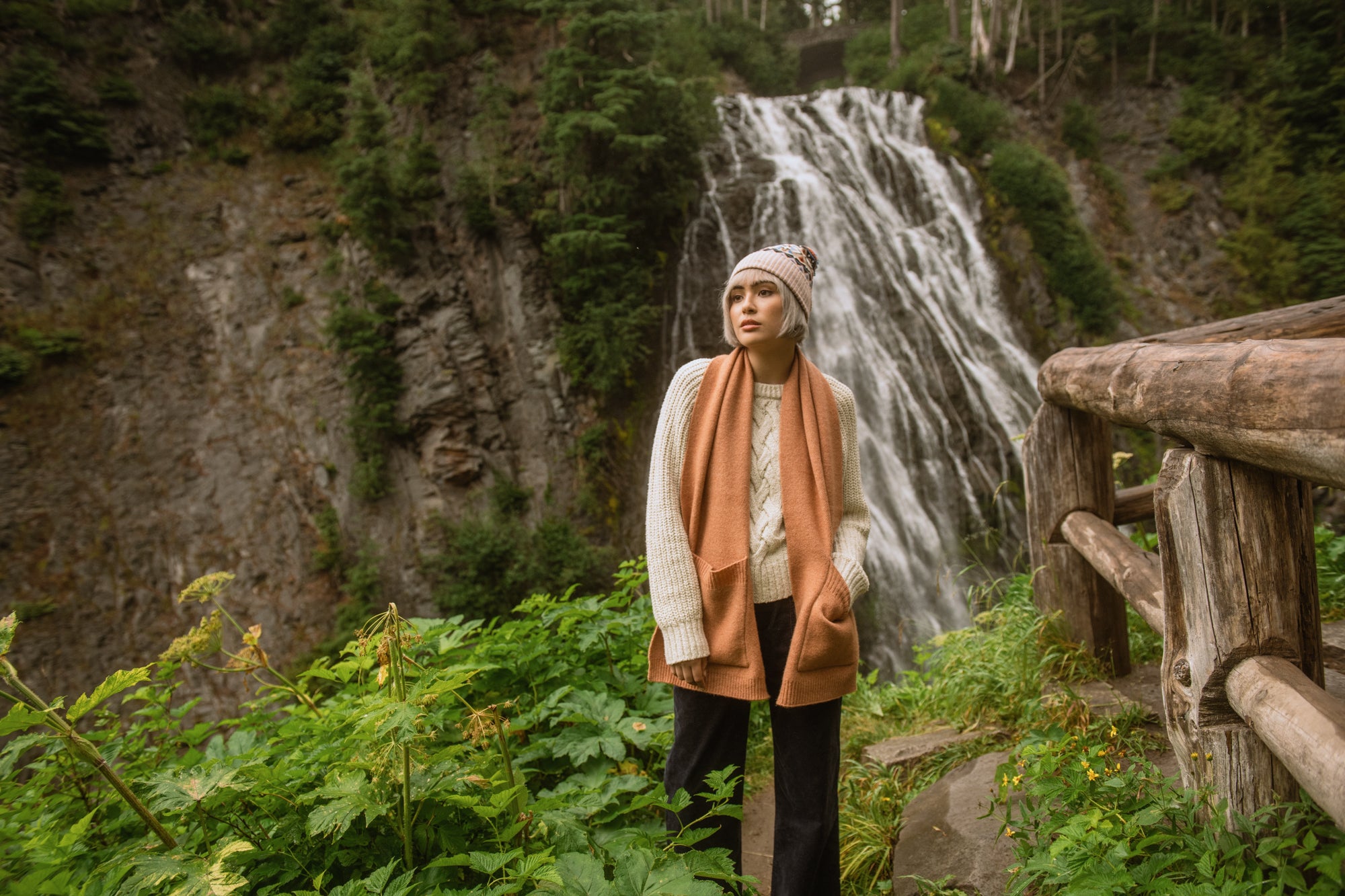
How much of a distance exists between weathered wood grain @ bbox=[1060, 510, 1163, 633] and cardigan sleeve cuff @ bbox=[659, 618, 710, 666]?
3.91 feet

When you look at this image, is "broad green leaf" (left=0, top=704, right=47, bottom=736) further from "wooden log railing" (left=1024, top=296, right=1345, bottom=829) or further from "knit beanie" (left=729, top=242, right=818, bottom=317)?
"wooden log railing" (left=1024, top=296, right=1345, bottom=829)

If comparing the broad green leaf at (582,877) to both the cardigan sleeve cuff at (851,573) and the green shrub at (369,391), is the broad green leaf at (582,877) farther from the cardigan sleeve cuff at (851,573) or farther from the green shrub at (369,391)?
the green shrub at (369,391)

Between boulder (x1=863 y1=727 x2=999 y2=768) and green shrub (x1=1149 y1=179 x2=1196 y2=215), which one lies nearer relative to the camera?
boulder (x1=863 y1=727 x2=999 y2=768)

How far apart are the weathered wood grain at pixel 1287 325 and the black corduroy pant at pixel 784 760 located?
1355 millimetres

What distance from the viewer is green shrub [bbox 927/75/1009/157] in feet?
45.4

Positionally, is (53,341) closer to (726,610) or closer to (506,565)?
(506,565)

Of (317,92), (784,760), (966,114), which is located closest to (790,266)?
(784,760)

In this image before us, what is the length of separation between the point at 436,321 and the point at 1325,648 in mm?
10702

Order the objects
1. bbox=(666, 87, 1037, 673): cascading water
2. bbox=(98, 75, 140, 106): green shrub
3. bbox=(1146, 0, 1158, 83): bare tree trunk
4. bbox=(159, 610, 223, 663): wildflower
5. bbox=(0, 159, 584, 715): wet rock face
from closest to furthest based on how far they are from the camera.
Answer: bbox=(159, 610, 223, 663): wildflower < bbox=(666, 87, 1037, 673): cascading water < bbox=(0, 159, 584, 715): wet rock face < bbox=(98, 75, 140, 106): green shrub < bbox=(1146, 0, 1158, 83): bare tree trunk

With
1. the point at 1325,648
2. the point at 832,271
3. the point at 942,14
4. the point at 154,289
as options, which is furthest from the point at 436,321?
the point at 942,14

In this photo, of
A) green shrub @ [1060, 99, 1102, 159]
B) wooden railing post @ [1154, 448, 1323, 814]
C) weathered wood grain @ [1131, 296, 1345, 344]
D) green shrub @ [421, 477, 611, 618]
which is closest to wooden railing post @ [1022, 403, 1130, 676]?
weathered wood grain @ [1131, 296, 1345, 344]

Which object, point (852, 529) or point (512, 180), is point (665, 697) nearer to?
point (852, 529)

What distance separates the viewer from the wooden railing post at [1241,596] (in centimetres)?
148

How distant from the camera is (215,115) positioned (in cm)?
1218
